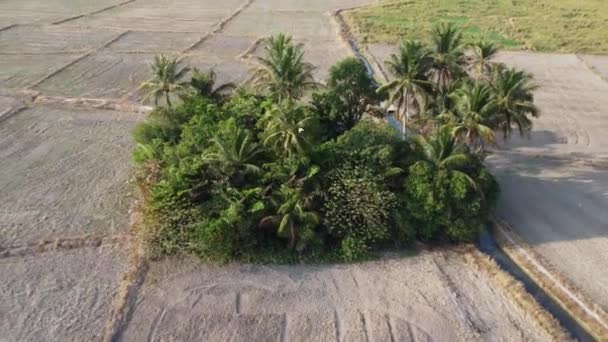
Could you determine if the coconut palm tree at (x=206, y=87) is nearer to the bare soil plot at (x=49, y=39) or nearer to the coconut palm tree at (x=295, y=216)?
the coconut palm tree at (x=295, y=216)

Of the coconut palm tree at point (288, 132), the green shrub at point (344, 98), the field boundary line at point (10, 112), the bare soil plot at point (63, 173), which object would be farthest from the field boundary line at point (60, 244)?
the field boundary line at point (10, 112)

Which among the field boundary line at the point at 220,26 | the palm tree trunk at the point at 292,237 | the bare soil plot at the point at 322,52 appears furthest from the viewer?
the field boundary line at the point at 220,26

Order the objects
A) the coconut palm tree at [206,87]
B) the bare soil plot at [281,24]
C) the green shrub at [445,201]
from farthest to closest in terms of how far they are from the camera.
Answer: the bare soil plot at [281,24] < the coconut palm tree at [206,87] < the green shrub at [445,201]

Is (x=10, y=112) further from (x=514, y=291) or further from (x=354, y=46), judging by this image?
(x=514, y=291)

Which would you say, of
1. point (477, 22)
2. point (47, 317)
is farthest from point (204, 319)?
point (477, 22)

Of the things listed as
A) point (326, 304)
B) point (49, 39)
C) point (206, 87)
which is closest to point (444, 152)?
point (326, 304)

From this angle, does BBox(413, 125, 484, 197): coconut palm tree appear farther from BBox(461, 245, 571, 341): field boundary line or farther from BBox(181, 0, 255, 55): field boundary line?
BBox(181, 0, 255, 55): field boundary line

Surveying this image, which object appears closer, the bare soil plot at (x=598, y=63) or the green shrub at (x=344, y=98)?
the green shrub at (x=344, y=98)
